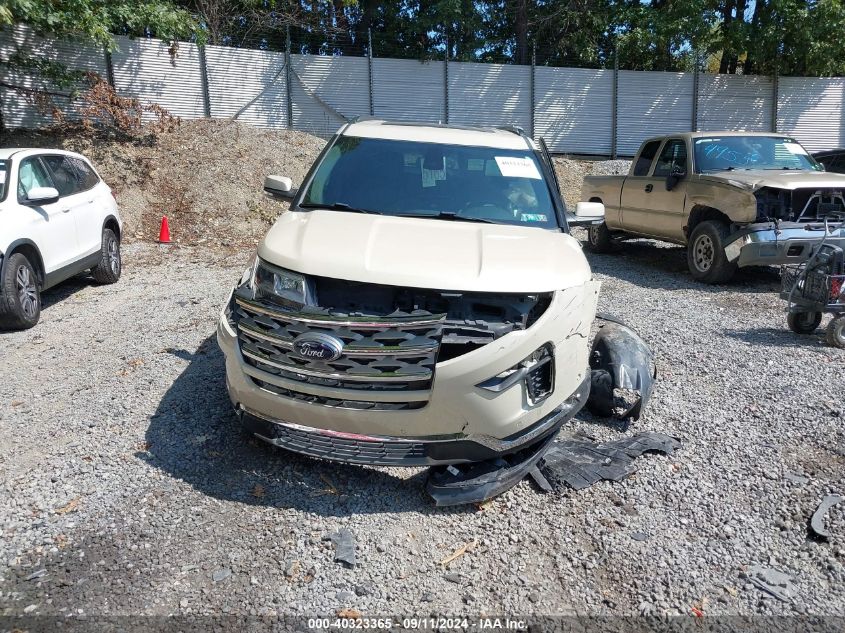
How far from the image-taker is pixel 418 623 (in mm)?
2756

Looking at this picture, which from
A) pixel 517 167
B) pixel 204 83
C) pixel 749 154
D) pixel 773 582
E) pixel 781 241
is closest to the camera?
pixel 773 582

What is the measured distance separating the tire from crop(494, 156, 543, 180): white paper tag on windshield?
16.1ft

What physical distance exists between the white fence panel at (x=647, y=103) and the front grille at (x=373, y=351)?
61.6 ft

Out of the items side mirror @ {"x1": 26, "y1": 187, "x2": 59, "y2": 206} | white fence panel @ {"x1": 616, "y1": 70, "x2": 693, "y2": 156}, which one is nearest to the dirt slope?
side mirror @ {"x1": 26, "y1": 187, "x2": 59, "y2": 206}

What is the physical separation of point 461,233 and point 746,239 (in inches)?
219

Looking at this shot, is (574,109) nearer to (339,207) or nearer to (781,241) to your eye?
(781,241)

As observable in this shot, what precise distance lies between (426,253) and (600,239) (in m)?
8.72

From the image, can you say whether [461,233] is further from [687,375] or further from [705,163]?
[705,163]

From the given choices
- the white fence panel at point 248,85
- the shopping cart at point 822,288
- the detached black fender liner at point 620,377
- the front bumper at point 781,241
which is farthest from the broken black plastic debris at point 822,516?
the white fence panel at point 248,85

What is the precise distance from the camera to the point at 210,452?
13.1 ft

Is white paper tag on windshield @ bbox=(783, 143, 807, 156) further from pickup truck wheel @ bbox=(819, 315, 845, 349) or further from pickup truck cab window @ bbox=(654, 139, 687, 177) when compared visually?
pickup truck wheel @ bbox=(819, 315, 845, 349)

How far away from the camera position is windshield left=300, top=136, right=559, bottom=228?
4.61m

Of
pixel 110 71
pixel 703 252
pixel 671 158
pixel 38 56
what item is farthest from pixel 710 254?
pixel 38 56


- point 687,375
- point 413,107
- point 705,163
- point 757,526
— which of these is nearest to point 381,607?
point 757,526
